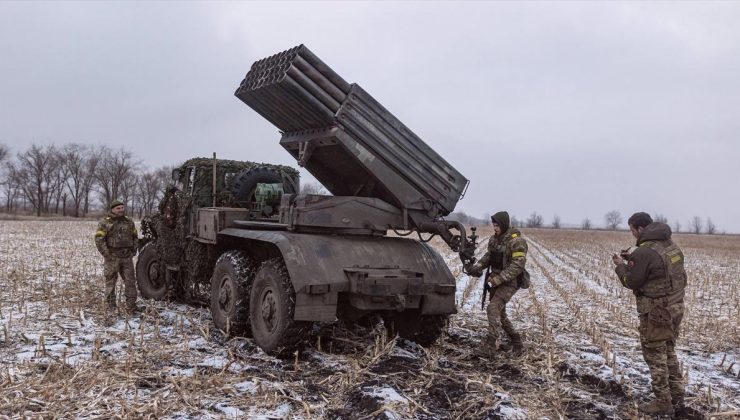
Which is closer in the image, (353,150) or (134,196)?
(353,150)

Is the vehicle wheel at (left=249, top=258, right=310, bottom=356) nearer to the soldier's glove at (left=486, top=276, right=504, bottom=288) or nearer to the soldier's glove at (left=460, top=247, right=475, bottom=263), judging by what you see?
the soldier's glove at (left=460, top=247, right=475, bottom=263)

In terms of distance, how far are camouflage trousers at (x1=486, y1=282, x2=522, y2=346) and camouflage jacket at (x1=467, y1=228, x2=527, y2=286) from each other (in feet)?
0.41

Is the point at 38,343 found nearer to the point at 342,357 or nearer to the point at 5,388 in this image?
the point at 5,388

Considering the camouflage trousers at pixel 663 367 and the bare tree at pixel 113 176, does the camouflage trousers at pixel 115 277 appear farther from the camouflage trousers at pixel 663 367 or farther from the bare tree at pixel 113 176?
the bare tree at pixel 113 176

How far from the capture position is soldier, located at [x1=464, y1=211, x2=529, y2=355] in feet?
20.9

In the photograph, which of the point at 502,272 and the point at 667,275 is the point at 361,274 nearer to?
the point at 502,272

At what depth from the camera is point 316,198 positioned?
628 cm

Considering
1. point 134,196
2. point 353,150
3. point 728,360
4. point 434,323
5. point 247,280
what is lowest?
point 728,360

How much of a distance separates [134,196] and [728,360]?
282 ft

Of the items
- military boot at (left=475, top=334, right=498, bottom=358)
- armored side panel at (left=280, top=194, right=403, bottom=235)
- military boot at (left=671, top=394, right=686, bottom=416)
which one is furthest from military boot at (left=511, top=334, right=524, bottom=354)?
armored side panel at (left=280, top=194, right=403, bottom=235)

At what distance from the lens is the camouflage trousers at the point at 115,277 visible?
8047 millimetres

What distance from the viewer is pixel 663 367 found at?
4.85 metres

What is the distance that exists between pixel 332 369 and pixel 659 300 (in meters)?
3.11

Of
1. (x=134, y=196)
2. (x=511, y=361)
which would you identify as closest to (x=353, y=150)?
(x=511, y=361)
